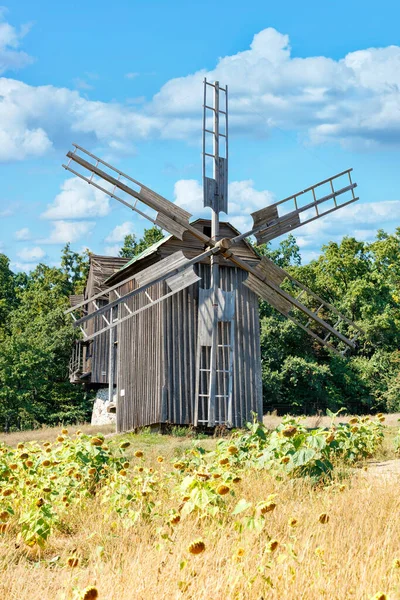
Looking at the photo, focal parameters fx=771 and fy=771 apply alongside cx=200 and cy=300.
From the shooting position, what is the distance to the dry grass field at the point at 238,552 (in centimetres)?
418

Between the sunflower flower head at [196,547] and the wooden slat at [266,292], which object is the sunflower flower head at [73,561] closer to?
the sunflower flower head at [196,547]

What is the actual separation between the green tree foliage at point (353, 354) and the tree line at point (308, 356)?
0.15 ft

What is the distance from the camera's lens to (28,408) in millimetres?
34688

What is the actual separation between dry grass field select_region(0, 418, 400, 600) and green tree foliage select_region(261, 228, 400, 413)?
88.3 feet

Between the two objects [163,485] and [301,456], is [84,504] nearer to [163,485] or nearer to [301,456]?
[163,485]

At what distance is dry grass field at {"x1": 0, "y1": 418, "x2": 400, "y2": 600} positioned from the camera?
13.7ft

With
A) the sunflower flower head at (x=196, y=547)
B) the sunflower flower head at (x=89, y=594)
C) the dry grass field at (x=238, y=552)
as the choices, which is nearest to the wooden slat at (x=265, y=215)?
the dry grass field at (x=238, y=552)

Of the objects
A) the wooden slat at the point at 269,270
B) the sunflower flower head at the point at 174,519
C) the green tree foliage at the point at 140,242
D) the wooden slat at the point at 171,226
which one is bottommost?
the sunflower flower head at the point at 174,519

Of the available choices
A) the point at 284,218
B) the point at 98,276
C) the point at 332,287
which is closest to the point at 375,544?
the point at 284,218

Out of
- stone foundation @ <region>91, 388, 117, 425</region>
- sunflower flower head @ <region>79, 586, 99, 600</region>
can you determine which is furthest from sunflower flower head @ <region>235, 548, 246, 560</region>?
stone foundation @ <region>91, 388, 117, 425</region>

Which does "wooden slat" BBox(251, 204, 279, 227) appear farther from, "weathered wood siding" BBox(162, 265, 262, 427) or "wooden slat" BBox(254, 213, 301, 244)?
"weathered wood siding" BBox(162, 265, 262, 427)

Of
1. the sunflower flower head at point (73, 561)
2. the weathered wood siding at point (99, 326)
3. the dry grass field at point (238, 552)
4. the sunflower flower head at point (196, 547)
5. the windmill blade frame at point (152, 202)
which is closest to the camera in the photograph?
the sunflower flower head at point (196, 547)

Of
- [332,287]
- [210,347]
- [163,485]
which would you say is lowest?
[163,485]

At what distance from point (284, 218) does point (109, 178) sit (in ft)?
15.1
